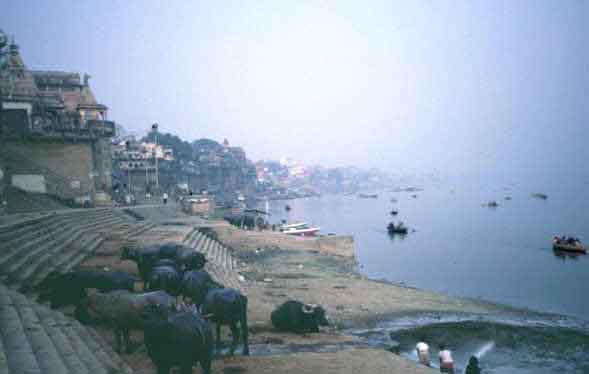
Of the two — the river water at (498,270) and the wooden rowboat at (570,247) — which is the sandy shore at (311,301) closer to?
the river water at (498,270)

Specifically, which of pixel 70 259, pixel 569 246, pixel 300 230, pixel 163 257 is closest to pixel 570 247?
pixel 569 246

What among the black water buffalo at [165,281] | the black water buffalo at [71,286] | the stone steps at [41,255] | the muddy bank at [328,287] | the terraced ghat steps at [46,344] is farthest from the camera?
the muddy bank at [328,287]

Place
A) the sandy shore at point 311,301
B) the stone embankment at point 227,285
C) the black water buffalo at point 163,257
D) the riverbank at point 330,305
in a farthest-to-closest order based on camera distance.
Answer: the black water buffalo at point 163,257
the riverbank at point 330,305
the sandy shore at point 311,301
the stone embankment at point 227,285

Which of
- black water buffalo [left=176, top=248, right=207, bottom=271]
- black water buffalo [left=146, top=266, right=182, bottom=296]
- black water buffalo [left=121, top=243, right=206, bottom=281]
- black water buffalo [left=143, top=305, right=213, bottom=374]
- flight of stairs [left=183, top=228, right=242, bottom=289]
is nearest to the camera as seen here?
black water buffalo [left=143, top=305, right=213, bottom=374]


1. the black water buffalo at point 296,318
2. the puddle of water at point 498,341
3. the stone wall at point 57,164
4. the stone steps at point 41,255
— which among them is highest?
the stone wall at point 57,164

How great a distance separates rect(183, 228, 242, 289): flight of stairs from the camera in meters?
20.8

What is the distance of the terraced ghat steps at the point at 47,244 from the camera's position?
44.0ft

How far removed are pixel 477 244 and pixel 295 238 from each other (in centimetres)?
3280

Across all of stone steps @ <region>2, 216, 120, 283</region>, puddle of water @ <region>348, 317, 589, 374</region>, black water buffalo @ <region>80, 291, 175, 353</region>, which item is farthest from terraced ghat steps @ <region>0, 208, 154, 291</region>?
puddle of water @ <region>348, 317, 589, 374</region>

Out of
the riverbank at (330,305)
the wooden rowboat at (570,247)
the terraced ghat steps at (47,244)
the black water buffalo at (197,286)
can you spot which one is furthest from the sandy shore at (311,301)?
the wooden rowboat at (570,247)

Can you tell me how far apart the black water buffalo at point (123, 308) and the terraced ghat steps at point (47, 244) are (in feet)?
11.6

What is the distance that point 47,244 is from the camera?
17734mm

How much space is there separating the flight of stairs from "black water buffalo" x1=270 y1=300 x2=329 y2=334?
6.15 meters

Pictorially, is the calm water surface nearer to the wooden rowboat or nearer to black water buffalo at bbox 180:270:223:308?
the wooden rowboat
